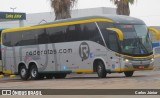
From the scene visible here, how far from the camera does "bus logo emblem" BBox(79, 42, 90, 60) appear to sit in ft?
88.0

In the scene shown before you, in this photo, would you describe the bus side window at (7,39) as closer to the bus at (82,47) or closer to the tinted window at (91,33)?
the bus at (82,47)

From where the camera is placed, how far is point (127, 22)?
2633cm

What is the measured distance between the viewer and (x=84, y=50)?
2705cm

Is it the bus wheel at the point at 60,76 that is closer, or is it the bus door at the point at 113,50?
the bus door at the point at 113,50

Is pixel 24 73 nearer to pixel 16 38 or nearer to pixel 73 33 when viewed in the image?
pixel 16 38

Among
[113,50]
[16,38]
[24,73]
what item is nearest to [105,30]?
[113,50]

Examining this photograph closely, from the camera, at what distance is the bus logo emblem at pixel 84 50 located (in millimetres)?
26822

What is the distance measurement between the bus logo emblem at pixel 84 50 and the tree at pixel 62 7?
34.1 ft

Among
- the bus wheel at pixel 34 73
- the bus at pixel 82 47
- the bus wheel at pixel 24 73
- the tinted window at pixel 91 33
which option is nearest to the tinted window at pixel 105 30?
the bus at pixel 82 47

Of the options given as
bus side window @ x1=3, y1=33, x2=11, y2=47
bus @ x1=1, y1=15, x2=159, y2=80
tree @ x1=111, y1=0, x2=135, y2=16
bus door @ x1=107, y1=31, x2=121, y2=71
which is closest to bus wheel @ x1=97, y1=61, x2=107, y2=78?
bus @ x1=1, y1=15, x2=159, y2=80

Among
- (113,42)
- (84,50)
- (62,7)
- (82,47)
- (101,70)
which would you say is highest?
(62,7)

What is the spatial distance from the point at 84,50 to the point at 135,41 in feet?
9.95

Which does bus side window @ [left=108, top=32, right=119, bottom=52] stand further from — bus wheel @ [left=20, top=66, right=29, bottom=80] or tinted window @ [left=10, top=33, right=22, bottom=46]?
tinted window @ [left=10, top=33, right=22, bottom=46]

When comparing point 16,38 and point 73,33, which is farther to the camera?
point 16,38
